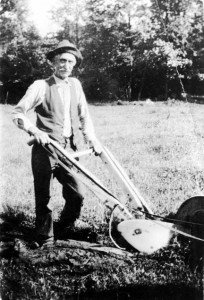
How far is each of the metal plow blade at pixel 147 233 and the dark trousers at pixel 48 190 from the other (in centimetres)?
46

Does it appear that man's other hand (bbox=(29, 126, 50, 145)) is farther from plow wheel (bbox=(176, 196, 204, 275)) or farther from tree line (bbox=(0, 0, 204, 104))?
plow wheel (bbox=(176, 196, 204, 275))

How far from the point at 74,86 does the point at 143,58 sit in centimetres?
71

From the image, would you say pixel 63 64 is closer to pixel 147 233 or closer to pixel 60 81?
pixel 60 81

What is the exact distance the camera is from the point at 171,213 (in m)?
2.76

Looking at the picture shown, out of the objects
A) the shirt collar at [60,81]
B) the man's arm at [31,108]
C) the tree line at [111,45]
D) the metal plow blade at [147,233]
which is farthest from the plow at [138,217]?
the tree line at [111,45]

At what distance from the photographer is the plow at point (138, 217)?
2.31 m

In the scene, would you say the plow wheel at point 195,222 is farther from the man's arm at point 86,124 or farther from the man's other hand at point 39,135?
the man's other hand at point 39,135

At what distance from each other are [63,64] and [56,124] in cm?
44

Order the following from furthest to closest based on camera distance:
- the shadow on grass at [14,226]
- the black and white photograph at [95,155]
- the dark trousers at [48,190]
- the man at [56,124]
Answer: the shadow on grass at [14,226]
the dark trousers at [48,190]
the man at [56,124]
the black and white photograph at [95,155]

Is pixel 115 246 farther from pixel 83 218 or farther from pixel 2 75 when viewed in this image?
pixel 2 75

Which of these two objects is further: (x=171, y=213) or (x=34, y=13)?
(x=171, y=213)

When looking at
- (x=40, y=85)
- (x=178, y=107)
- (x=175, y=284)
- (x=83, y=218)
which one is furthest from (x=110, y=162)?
(x=178, y=107)

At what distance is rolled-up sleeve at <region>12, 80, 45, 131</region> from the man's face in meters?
0.15

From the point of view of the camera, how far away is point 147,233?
232 centimetres
